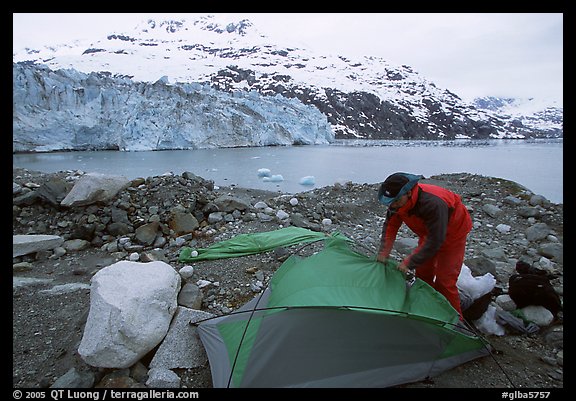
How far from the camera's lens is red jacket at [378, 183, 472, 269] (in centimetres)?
253

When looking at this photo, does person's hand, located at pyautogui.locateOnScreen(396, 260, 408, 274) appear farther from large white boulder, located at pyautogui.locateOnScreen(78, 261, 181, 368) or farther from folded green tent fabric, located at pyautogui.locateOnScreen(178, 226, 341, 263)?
large white boulder, located at pyautogui.locateOnScreen(78, 261, 181, 368)

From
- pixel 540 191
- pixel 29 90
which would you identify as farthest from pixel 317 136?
pixel 540 191

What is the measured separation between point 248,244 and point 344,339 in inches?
97.7

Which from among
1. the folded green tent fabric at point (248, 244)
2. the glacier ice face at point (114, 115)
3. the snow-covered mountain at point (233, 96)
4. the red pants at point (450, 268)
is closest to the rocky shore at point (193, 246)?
the folded green tent fabric at point (248, 244)

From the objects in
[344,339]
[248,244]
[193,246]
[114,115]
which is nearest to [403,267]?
[344,339]

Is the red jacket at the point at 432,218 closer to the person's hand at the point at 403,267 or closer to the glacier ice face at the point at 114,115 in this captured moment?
the person's hand at the point at 403,267

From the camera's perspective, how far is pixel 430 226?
2.56 metres

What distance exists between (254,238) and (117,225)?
243 cm

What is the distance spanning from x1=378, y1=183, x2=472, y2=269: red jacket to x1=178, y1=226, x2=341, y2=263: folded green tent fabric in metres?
1.75

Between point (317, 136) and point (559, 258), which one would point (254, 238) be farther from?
point (317, 136)

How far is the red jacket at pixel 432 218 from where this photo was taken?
253 centimetres

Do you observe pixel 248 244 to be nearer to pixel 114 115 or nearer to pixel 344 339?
pixel 344 339
